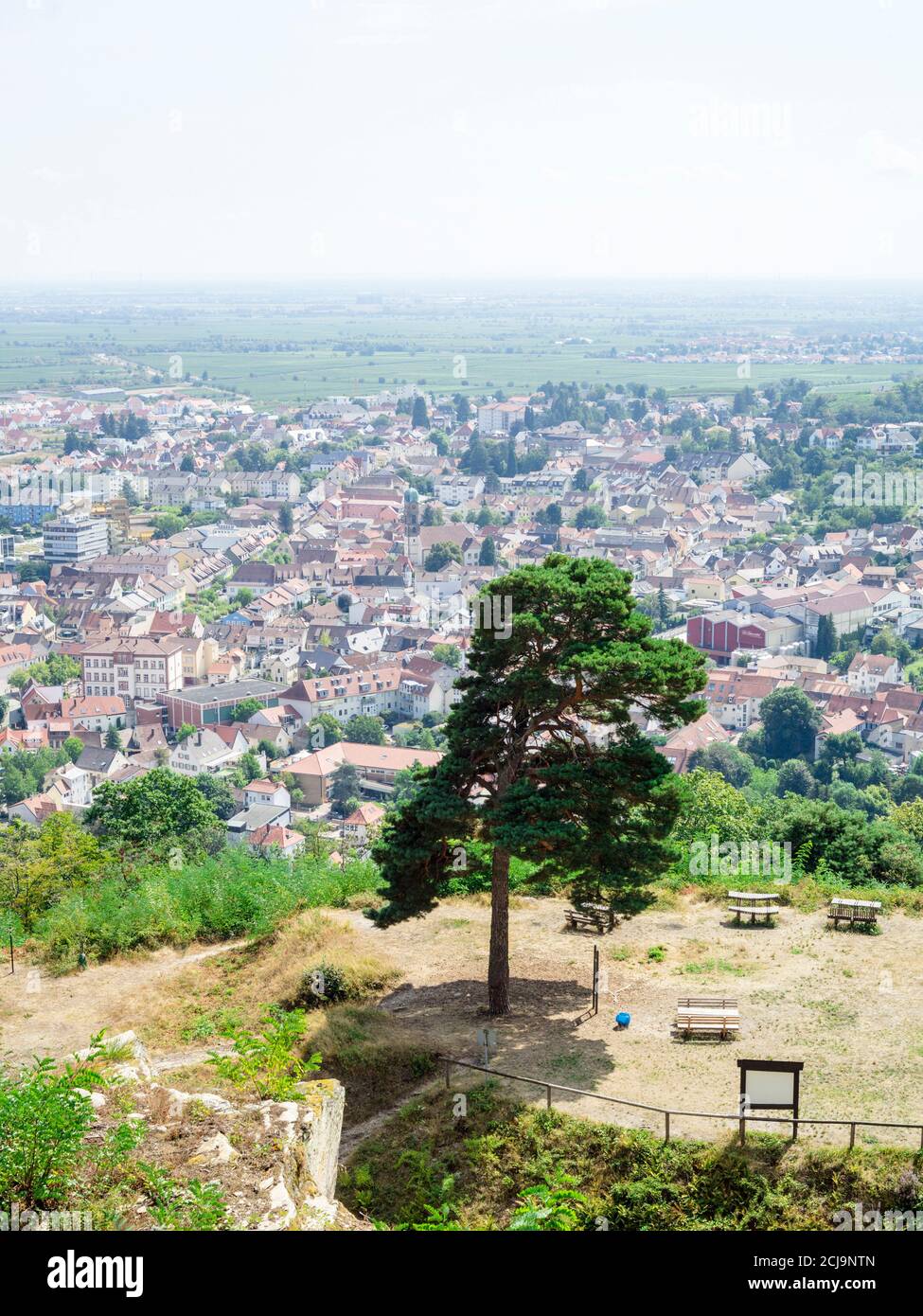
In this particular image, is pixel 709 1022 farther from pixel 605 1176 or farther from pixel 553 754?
pixel 553 754

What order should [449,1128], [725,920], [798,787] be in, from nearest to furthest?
[449,1128] < [725,920] < [798,787]

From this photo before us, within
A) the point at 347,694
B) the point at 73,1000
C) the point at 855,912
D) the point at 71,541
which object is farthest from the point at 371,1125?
the point at 71,541

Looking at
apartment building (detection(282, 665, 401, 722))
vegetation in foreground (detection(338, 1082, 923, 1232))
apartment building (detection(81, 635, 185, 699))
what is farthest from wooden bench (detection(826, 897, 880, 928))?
apartment building (detection(81, 635, 185, 699))

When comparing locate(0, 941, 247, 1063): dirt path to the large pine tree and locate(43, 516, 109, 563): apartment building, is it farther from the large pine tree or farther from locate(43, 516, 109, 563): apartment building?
locate(43, 516, 109, 563): apartment building

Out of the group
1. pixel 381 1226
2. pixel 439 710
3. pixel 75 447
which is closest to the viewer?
pixel 381 1226

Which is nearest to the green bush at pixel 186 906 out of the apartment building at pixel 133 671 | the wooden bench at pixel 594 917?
the wooden bench at pixel 594 917

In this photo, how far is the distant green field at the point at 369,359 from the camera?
430 ft

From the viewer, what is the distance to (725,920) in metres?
9.48

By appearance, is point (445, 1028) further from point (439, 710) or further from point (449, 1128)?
point (439, 710)

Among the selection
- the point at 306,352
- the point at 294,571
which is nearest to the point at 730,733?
the point at 294,571

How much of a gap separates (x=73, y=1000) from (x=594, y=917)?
3.35 m

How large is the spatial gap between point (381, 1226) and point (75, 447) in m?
97.1

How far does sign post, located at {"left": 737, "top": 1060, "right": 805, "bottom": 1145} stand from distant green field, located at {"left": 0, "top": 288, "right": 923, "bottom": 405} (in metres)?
110

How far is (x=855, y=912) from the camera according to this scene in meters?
9.18
